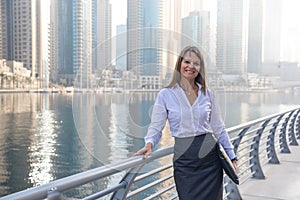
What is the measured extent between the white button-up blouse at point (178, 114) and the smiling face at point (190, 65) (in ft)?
0.22

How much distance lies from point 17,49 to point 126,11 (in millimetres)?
72384

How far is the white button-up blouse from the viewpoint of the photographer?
1.47m

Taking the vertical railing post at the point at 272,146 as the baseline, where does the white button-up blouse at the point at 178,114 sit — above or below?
above

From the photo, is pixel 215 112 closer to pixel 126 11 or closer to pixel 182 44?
pixel 182 44

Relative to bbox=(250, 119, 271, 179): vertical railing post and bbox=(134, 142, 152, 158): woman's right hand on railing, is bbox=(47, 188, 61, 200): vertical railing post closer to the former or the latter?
bbox=(134, 142, 152, 158): woman's right hand on railing

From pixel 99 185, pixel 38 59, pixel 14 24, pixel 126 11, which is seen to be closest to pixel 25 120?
pixel 99 185

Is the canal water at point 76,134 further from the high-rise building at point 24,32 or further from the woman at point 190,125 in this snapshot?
the high-rise building at point 24,32

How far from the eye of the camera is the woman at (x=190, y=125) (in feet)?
4.87

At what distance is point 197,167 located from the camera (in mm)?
1511

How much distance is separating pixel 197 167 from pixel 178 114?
24cm

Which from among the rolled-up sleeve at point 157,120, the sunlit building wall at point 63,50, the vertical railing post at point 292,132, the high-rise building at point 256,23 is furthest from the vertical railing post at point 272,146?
the high-rise building at point 256,23

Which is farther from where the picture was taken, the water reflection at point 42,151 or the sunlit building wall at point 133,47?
the water reflection at point 42,151

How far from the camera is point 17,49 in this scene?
69.3m

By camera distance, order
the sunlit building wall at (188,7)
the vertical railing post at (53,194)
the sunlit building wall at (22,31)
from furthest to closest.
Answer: the sunlit building wall at (22,31), the sunlit building wall at (188,7), the vertical railing post at (53,194)
